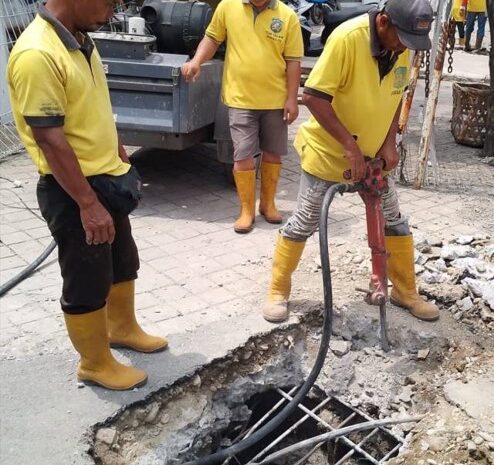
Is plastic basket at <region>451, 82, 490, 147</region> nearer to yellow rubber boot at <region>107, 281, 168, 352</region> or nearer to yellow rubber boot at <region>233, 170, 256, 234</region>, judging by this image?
yellow rubber boot at <region>233, 170, 256, 234</region>

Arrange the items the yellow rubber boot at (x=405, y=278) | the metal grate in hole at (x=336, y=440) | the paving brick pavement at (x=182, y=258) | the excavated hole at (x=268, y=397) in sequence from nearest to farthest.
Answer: the excavated hole at (x=268, y=397)
the metal grate in hole at (x=336, y=440)
the paving brick pavement at (x=182, y=258)
the yellow rubber boot at (x=405, y=278)

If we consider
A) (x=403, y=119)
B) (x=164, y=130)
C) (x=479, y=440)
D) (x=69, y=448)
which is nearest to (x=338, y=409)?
(x=479, y=440)

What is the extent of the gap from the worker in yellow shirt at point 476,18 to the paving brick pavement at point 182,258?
7.99 meters

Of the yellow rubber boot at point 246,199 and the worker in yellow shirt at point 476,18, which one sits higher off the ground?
A: the worker in yellow shirt at point 476,18

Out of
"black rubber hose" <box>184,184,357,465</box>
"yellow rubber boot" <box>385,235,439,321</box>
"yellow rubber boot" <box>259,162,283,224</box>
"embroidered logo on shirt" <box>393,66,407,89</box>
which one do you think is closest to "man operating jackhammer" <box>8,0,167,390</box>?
"black rubber hose" <box>184,184,357,465</box>

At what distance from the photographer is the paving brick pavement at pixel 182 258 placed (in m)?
3.35

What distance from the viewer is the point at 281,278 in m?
3.68

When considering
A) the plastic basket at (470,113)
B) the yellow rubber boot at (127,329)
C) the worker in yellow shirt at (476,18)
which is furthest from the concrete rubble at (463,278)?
the worker in yellow shirt at (476,18)

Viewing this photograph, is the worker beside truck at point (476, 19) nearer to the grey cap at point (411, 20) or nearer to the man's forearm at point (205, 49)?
the man's forearm at point (205, 49)

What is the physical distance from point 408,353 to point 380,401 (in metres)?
0.36

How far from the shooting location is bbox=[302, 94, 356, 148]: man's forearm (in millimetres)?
3064

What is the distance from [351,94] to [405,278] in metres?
1.19

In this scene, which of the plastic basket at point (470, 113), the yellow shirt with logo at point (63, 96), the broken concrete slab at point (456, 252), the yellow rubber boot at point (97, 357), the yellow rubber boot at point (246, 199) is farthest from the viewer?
the plastic basket at point (470, 113)

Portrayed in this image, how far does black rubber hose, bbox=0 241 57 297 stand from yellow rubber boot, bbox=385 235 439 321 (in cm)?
202
